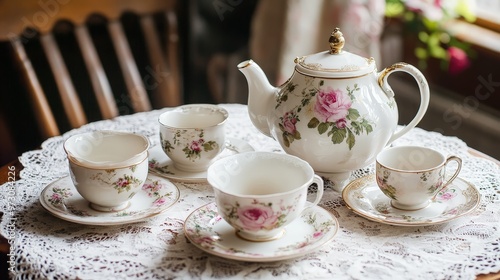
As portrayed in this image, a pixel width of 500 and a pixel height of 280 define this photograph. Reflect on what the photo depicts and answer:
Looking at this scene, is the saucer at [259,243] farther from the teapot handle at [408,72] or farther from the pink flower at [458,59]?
the pink flower at [458,59]

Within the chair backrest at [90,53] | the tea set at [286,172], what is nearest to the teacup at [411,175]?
the tea set at [286,172]

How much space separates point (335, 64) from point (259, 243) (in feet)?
1.12

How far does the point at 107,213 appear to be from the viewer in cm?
102

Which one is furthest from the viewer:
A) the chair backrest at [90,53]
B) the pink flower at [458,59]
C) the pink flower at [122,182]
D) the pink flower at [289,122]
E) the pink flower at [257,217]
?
the pink flower at [458,59]

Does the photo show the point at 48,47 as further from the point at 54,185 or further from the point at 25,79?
the point at 54,185

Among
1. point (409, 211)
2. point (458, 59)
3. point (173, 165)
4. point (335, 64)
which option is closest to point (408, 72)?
point (335, 64)

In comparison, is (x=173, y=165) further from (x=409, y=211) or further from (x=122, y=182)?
(x=409, y=211)

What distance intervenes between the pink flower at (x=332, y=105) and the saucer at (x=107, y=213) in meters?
0.27

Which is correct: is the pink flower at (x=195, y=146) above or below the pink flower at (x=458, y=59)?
above

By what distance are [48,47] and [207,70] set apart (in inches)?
28.2

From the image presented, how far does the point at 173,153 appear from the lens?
1167 millimetres

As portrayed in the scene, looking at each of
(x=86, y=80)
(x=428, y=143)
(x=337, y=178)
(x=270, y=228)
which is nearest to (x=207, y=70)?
(x=86, y=80)

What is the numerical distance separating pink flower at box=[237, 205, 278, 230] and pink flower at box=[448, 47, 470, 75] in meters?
1.46

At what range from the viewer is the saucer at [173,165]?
1.17m
